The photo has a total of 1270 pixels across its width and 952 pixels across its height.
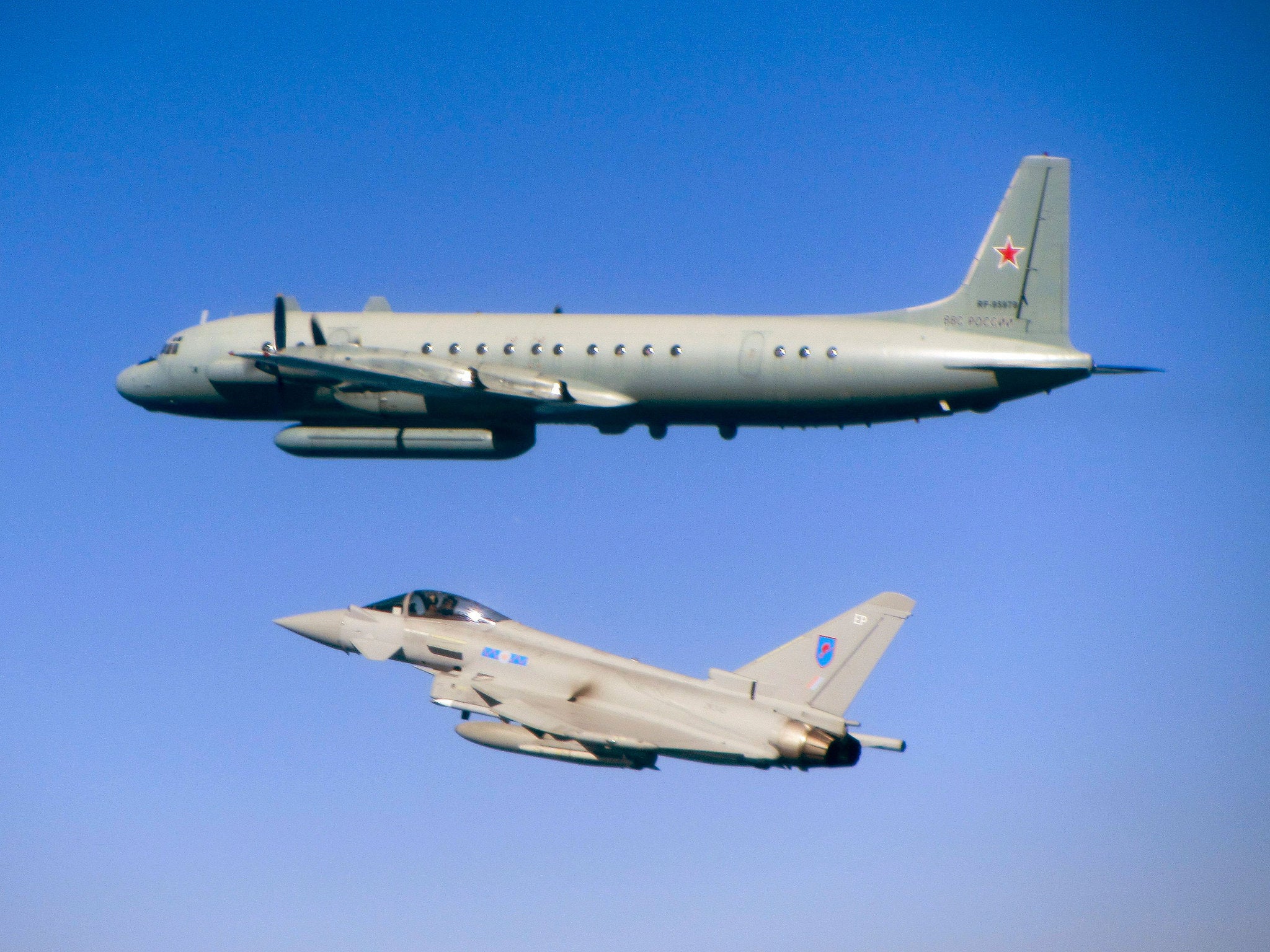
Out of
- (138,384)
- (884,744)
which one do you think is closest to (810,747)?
(884,744)

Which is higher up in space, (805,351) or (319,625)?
(805,351)

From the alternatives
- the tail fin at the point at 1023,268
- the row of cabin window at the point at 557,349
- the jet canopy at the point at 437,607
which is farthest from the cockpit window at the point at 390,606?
the tail fin at the point at 1023,268

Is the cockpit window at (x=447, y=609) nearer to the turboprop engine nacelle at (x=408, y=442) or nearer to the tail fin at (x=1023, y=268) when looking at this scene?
the turboprop engine nacelle at (x=408, y=442)

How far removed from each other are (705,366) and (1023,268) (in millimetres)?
9143

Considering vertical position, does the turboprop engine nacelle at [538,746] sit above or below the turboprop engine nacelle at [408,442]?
below

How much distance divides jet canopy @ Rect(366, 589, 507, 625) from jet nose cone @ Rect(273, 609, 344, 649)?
1.08m

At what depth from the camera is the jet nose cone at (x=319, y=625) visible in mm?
50469

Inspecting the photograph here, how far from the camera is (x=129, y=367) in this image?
54.9 m

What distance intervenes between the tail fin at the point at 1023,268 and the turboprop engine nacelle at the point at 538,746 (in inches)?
568

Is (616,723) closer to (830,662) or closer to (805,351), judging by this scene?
(830,662)

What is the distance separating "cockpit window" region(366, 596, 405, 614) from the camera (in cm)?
5069

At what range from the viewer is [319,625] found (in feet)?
166

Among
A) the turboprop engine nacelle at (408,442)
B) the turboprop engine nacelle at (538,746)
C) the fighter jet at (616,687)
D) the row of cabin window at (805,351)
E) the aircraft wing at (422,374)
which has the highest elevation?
the row of cabin window at (805,351)

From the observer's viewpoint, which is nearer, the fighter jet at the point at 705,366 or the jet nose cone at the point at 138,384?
the fighter jet at the point at 705,366
